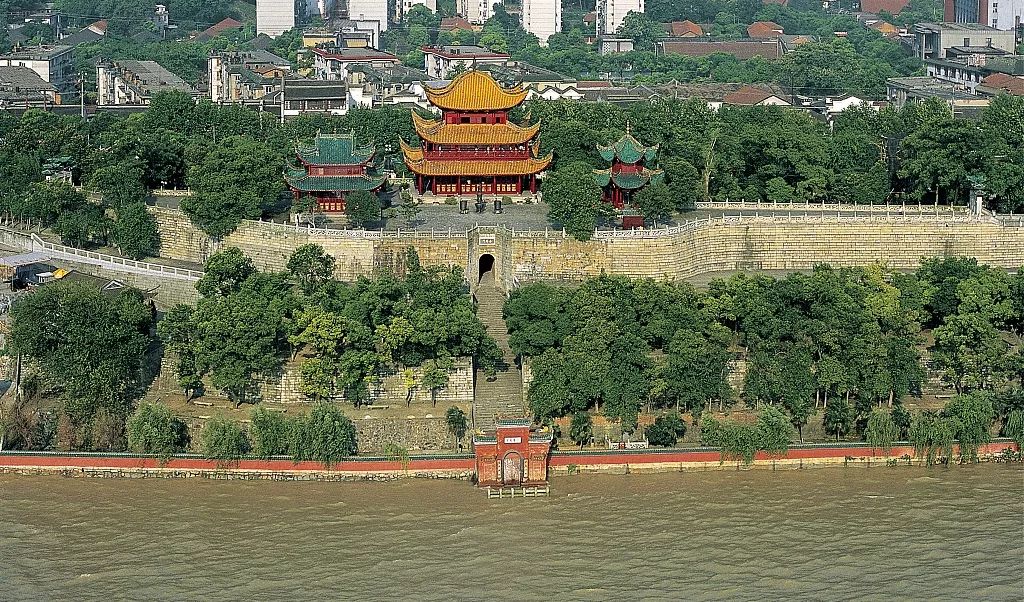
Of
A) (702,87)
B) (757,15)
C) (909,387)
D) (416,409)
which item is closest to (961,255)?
(909,387)

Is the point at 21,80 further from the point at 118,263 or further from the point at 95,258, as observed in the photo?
the point at 118,263

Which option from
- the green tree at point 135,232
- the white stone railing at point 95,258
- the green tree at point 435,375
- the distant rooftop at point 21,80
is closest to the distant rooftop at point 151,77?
the distant rooftop at point 21,80

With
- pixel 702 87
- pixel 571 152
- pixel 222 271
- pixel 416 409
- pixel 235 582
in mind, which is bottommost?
pixel 235 582

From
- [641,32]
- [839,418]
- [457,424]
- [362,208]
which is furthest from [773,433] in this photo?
[641,32]

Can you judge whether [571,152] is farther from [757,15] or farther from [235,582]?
[757,15]

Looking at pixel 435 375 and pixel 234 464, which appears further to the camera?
pixel 435 375

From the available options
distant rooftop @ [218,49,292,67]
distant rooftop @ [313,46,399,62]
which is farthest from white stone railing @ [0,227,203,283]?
distant rooftop @ [313,46,399,62]
